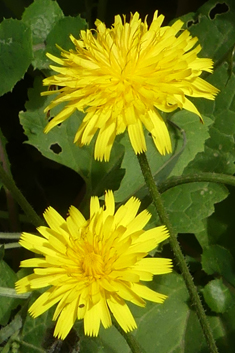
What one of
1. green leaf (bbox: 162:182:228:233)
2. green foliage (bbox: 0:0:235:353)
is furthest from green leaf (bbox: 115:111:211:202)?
green leaf (bbox: 162:182:228:233)

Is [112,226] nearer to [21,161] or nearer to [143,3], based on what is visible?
[21,161]

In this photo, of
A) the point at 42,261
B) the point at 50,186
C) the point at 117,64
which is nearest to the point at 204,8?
the point at 117,64

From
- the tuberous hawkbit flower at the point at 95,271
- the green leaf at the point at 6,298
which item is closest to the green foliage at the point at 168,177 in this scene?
the green leaf at the point at 6,298

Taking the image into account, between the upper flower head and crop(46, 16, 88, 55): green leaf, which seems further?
crop(46, 16, 88, 55): green leaf

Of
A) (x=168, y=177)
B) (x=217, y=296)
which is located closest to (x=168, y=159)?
(x=168, y=177)

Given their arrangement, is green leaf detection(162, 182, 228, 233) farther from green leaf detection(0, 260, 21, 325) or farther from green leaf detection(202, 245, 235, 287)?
green leaf detection(0, 260, 21, 325)

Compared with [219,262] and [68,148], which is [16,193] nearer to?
[68,148]

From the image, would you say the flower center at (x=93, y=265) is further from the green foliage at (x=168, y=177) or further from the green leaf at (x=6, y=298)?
the green leaf at (x=6, y=298)

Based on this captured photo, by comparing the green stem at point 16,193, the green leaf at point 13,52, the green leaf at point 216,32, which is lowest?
the green stem at point 16,193
